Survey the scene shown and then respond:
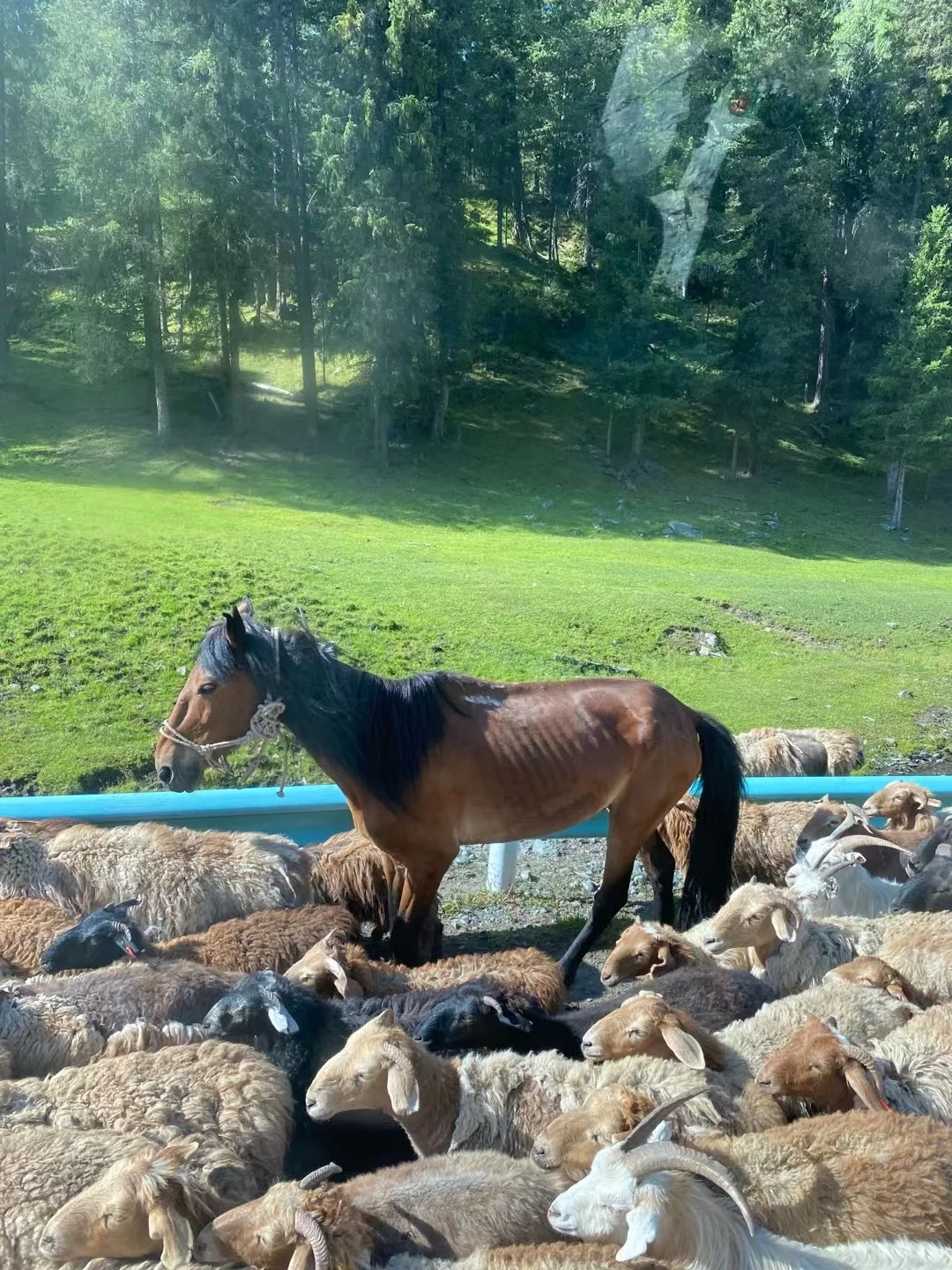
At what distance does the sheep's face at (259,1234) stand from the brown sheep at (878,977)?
2.87 metres

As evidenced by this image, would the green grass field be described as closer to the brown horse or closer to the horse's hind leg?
the brown horse

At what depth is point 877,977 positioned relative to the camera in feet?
15.3

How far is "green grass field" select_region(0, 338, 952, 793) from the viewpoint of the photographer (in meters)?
8.70

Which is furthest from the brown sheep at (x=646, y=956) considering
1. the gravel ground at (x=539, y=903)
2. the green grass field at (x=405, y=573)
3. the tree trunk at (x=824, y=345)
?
the tree trunk at (x=824, y=345)

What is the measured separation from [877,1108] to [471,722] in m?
2.76

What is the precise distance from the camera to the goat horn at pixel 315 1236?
8.36 feet

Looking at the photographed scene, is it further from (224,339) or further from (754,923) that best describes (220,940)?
(224,339)

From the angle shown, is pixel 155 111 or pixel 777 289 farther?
pixel 777 289

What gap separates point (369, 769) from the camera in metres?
5.41

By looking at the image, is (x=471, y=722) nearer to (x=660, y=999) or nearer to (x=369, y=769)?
(x=369, y=769)

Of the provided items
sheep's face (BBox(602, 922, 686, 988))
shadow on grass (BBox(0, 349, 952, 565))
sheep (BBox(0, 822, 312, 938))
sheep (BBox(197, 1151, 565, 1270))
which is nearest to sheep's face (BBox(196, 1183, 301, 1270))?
sheep (BBox(197, 1151, 565, 1270))

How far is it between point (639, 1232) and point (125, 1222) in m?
1.45

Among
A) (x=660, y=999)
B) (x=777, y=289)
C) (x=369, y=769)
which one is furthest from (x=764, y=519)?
(x=660, y=999)

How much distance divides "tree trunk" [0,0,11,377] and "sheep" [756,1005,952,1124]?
9760 millimetres
